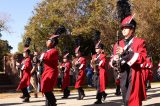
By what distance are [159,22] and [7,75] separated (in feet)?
47.2

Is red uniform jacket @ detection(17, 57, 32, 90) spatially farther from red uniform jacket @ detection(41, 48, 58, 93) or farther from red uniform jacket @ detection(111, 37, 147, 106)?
red uniform jacket @ detection(111, 37, 147, 106)

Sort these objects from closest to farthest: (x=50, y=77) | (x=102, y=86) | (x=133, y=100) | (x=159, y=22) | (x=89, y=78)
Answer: (x=133, y=100)
(x=50, y=77)
(x=102, y=86)
(x=89, y=78)
(x=159, y=22)

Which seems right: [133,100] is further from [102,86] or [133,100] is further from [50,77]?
[102,86]

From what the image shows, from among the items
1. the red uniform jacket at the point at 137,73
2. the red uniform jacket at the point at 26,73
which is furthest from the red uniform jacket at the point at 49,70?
the red uniform jacket at the point at 137,73

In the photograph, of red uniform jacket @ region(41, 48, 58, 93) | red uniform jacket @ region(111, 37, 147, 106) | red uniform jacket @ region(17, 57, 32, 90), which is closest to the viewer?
red uniform jacket @ region(111, 37, 147, 106)

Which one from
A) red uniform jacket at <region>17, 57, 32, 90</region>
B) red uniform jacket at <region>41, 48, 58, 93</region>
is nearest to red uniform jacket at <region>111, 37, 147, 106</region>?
red uniform jacket at <region>41, 48, 58, 93</region>

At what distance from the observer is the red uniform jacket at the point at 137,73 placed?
26.7ft

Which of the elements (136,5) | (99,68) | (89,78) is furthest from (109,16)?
(99,68)

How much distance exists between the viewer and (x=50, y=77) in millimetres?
12148

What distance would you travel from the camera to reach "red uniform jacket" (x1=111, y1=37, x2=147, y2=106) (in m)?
8.13

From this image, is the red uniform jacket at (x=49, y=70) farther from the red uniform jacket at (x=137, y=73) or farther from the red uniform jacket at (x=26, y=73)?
the red uniform jacket at (x=137, y=73)

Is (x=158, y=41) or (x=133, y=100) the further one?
(x=158, y=41)

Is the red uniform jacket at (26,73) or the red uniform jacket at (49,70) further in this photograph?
the red uniform jacket at (26,73)

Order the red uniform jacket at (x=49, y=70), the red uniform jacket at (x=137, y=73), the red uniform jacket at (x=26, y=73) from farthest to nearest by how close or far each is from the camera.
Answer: the red uniform jacket at (x=26, y=73), the red uniform jacket at (x=49, y=70), the red uniform jacket at (x=137, y=73)
